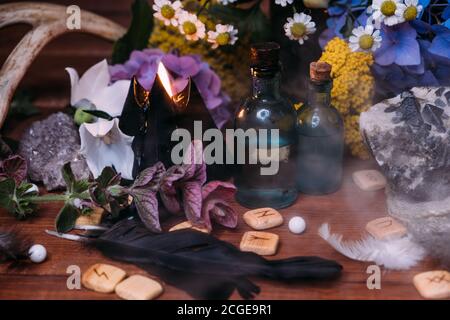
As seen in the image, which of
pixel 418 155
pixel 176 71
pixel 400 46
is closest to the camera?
pixel 418 155

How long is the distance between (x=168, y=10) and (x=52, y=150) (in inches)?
11.7

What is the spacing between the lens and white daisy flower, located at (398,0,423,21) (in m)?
0.98

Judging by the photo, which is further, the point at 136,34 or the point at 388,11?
the point at 136,34

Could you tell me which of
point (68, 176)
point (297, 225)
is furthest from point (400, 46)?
point (68, 176)

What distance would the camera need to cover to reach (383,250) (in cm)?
89

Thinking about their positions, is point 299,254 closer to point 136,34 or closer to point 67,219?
point 67,219

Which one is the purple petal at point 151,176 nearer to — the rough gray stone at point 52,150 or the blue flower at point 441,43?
the rough gray stone at point 52,150

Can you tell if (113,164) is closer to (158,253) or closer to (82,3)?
(158,253)

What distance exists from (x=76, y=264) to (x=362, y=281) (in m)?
0.38

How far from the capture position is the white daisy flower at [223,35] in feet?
3.59

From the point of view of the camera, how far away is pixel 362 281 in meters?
0.85

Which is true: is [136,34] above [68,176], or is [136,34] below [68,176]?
above

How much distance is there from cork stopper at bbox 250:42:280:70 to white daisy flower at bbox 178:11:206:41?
17cm

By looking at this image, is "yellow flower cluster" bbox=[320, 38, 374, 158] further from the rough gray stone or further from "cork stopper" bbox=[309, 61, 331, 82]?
the rough gray stone
